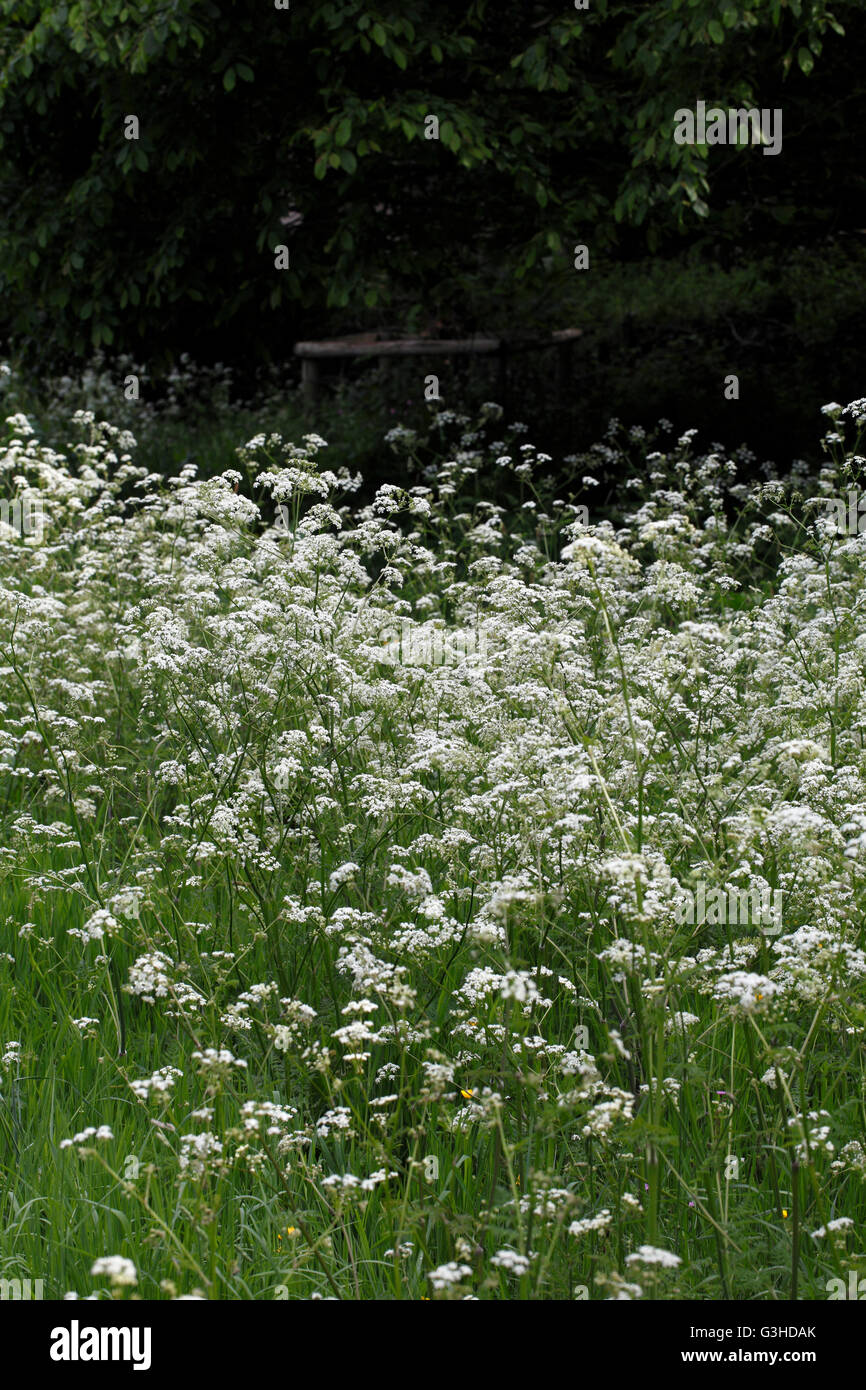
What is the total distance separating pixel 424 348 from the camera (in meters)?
16.0

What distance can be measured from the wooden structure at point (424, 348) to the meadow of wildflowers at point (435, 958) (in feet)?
31.0

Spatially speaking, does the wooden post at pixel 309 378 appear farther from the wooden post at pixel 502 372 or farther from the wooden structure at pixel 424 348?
the wooden post at pixel 502 372

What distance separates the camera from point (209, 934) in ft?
13.9

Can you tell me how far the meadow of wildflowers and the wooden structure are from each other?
31.0 feet

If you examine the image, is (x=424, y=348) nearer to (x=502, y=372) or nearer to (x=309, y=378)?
(x=502, y=372)

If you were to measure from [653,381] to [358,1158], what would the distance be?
1278cm

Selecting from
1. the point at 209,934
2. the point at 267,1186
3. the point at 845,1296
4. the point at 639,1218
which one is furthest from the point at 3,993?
the point at 845,1296

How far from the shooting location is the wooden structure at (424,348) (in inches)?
596

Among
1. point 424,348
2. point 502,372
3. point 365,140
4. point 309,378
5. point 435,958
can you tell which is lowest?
point 435,958

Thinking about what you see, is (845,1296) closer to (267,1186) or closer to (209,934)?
(267,1186)

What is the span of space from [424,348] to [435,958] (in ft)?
43.2

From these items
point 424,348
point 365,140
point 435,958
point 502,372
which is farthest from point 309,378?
point 435,958

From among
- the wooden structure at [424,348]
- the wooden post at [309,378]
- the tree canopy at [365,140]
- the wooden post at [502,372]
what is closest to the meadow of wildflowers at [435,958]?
the tree canopy at [365,140]

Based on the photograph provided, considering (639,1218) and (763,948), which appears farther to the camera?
(763,948)
